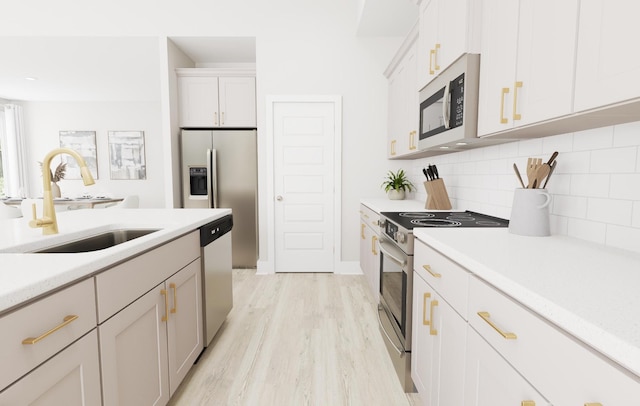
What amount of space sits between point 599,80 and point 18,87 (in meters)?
8.31

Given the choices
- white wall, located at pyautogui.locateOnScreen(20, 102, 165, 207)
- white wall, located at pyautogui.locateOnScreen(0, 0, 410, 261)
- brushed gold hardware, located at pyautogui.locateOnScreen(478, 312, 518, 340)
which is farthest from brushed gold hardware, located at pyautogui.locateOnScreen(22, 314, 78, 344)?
white wall, located at pyautogui.locateOnScreen(20, 102, 165, 207)

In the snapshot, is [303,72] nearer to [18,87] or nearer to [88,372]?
[88,372]

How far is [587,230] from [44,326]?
1.91m

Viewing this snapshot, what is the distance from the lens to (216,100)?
4000 mm

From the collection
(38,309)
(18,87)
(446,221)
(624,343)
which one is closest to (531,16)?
(446,221)

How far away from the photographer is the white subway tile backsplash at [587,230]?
1.26m

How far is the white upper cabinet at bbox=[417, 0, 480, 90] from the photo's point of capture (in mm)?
1628

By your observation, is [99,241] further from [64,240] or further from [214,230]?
[214,230]

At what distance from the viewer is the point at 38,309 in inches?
32.1

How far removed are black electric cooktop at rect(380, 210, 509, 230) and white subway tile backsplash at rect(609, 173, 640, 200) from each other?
54 cm

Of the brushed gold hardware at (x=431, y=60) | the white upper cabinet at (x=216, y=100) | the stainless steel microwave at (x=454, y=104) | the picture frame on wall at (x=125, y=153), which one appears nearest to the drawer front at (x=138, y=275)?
the stainless steel microwave at (x=454, y=104)

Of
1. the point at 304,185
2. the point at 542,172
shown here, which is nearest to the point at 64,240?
the point at 542,172

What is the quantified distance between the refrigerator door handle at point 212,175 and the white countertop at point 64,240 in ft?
5.37

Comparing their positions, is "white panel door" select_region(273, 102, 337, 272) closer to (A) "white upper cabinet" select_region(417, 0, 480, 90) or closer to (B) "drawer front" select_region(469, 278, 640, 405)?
(A) "white upper cabinet" select_region(417, 0, 480, 90)
